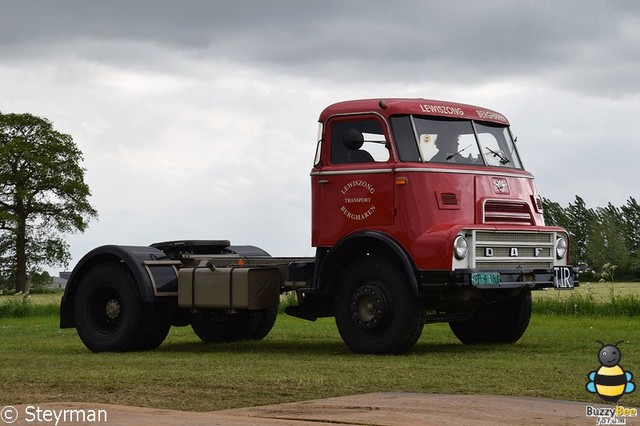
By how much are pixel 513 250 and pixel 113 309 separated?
18.8 feet

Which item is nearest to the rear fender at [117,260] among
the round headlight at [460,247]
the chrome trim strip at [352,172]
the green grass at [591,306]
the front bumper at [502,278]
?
the chrome trim strip at [352,172]

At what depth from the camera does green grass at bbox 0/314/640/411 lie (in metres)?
10.5

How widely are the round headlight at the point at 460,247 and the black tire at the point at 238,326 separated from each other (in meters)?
4.99

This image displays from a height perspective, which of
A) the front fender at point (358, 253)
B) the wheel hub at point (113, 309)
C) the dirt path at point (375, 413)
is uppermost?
the front fender at point (358, 253)

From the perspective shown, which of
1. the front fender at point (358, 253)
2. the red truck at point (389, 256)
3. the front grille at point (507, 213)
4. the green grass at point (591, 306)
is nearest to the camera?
the front fender at point (358, 253)

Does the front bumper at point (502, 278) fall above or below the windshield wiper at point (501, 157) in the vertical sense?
below

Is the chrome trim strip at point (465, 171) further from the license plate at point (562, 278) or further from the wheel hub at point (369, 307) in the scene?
the wheel hub at point (369, 307)

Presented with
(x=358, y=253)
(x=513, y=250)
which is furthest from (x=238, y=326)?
(x=513, y=250)

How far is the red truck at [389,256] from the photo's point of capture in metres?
14.5

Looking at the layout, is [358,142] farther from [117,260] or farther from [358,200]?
[117,260]

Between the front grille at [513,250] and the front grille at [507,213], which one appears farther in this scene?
the front grille at [507,213]

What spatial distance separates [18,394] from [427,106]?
6912 millimetres

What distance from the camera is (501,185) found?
610 inches

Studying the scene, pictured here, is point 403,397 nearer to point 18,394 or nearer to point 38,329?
point 18,394
